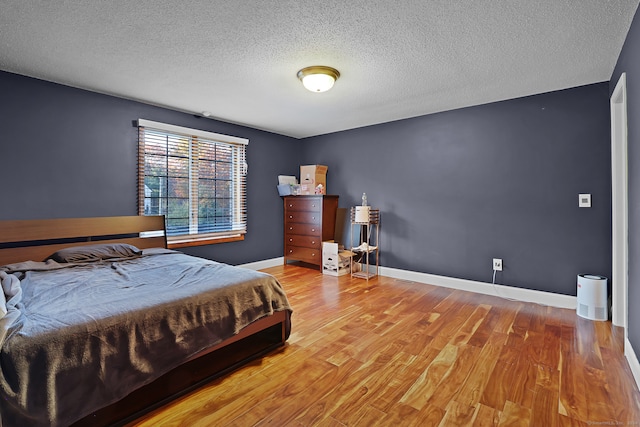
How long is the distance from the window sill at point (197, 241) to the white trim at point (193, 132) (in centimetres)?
139

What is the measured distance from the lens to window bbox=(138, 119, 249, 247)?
12.4 ft

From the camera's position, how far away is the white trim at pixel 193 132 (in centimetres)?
368

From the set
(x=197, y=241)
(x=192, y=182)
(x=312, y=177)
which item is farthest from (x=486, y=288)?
(x=192, y=182)

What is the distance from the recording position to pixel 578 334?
255 cm

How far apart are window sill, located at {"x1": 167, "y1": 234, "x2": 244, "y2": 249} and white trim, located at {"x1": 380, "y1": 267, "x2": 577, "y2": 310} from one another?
2.25 metres

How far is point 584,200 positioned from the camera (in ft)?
10.2

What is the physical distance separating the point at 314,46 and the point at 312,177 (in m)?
2.82

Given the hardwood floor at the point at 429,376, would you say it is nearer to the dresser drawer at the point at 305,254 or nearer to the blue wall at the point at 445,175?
the blue wall at the point at 445,175

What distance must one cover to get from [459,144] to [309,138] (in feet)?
8.67

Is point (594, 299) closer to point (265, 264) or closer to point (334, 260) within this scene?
point (334, 260)

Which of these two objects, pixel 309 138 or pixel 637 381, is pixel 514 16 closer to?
pixel 637 381

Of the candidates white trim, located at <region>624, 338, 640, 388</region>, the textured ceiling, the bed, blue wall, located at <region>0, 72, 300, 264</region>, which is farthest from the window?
white trim, located at <region>624, 338, 640, 388</region>

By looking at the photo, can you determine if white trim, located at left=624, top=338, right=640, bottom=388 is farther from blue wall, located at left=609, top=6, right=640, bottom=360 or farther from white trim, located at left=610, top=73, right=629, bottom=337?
white trim, located at left=610, top=73, right=629, bottom=337

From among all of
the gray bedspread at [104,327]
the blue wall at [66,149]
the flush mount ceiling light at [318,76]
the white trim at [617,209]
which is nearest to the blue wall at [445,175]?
the blue wall at [66,149]
